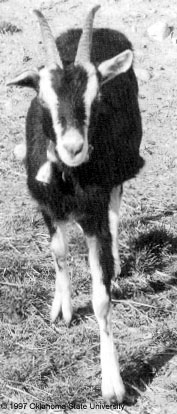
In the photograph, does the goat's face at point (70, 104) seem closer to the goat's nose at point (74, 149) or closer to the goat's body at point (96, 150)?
the goat's nose at point (74, 149)

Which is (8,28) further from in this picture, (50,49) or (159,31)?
(50,49)

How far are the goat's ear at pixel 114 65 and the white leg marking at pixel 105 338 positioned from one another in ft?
3.65

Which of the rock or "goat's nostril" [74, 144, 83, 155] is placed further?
Result: the rock

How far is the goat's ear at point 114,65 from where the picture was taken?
509 cm

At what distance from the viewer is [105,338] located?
5.39 m

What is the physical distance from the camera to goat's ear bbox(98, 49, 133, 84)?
5.09 m

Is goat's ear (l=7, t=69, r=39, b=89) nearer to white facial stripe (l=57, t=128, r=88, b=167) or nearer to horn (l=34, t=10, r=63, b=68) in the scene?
horn (l=34, t=10, r=63, b=68)

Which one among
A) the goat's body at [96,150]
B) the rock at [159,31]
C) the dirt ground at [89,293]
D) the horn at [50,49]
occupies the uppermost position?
the horn at [50,49]

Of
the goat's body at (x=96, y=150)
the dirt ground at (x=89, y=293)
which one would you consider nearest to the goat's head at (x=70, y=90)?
the goat's body at (x=96, y=150)

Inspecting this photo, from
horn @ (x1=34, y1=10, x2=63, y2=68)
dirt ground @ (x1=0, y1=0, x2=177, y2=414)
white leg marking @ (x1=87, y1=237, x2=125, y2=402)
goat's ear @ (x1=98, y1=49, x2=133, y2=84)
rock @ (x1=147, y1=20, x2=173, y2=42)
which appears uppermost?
horn @ (x1=34, y1=10, x2=63, y2=68)

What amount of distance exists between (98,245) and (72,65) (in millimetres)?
1230

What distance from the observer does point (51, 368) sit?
18.3 ft

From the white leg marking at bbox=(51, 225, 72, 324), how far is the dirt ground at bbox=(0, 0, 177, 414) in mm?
93

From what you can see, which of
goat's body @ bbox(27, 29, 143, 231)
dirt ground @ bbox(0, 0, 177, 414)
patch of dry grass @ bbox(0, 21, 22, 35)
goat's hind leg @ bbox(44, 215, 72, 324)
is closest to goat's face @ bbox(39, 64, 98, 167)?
goat's body @ bbox(27, 29, 143, 231)
